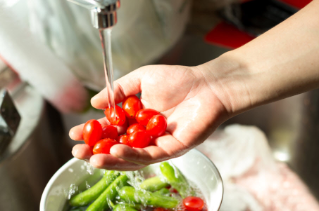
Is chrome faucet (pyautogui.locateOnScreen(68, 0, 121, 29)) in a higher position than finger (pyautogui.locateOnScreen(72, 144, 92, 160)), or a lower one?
higher

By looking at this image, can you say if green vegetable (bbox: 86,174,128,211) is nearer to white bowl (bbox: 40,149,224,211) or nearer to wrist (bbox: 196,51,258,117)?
white bowl (bbox: 40,149,224,211)

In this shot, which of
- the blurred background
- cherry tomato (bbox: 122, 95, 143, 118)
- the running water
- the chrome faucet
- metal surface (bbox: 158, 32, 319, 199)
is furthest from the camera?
metal surface (bbox: 158, 32, 319, 199)

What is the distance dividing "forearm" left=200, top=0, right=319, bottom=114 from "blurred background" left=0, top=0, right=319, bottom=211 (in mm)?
417

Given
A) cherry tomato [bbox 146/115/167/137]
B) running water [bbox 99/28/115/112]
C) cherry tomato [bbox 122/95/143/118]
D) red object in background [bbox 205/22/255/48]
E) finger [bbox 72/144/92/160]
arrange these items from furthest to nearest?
red object in background [bbox 205/22/255/48]
cherry tomato [bbox 122/95/143/118]
cherry tomato [bbox 146/115/167/137]
finger [bbox 72/144/92/160]
running water [bbox 99/28/115/112]

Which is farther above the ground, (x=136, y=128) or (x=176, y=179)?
(x=136, y=128)

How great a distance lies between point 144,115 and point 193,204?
0.30m


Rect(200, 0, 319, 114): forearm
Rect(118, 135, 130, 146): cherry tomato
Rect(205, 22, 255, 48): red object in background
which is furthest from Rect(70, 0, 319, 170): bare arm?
Rect(205, 22, 255, 48): red object in background

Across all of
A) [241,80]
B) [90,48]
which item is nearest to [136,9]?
[90,48]

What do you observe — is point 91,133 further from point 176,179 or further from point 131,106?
point 176,179

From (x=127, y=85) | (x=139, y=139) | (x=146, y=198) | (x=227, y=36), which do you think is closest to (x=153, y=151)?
(x=139, y=139)

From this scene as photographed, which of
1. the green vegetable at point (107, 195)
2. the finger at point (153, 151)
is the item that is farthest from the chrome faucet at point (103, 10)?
the green vegetable at point (107, 195)

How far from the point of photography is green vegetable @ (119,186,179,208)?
900 mm

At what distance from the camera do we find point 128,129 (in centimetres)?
97

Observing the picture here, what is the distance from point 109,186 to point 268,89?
551mm
